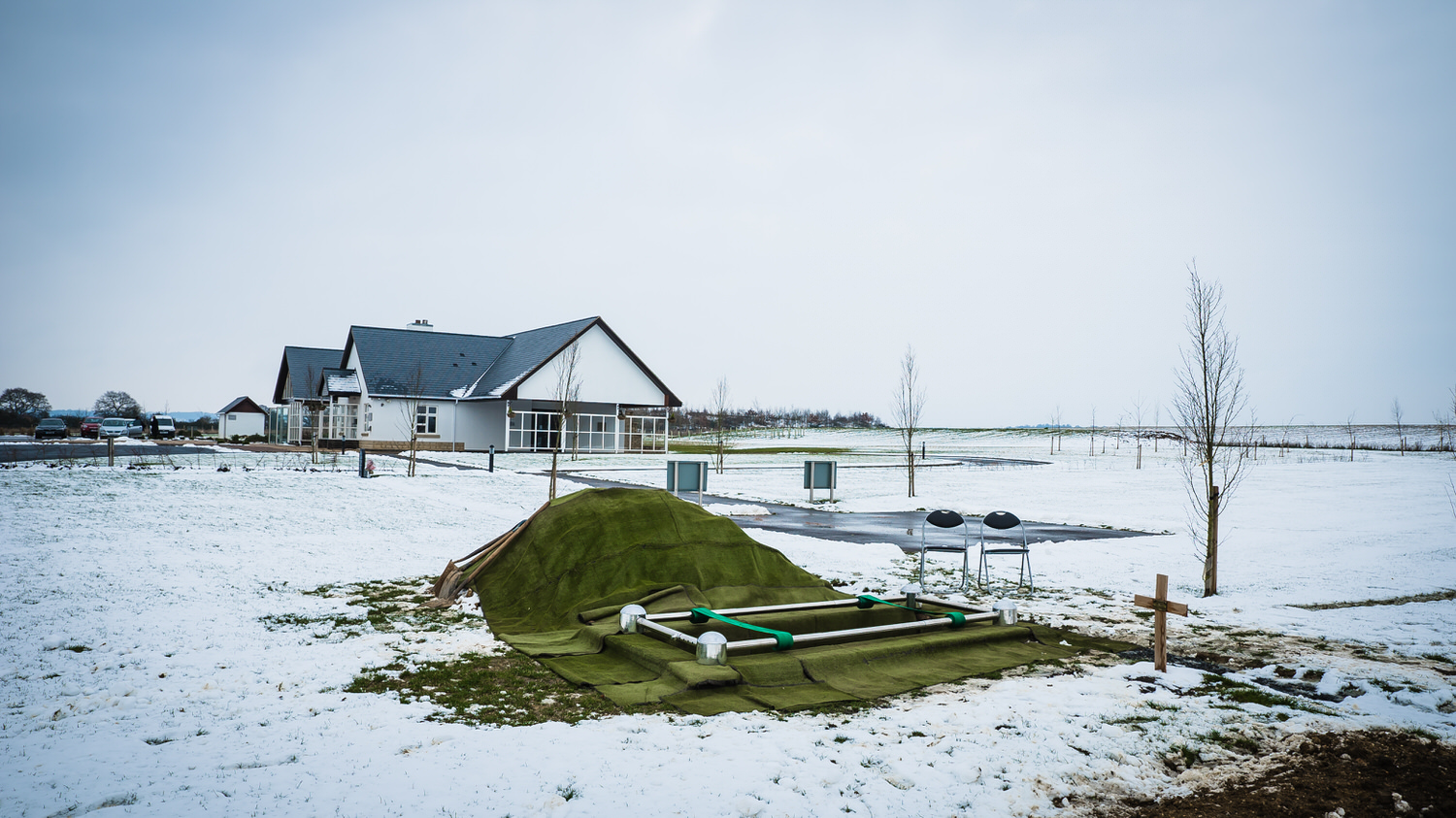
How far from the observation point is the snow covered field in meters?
3.89

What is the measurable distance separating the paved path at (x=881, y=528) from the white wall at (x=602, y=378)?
75.9 ft

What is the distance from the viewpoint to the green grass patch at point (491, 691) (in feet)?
16.5

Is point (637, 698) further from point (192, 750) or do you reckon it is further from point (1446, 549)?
point (1446, 549)

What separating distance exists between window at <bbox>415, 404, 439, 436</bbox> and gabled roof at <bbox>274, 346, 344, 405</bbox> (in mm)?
6578

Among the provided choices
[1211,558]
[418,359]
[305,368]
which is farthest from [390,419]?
[1211,558]

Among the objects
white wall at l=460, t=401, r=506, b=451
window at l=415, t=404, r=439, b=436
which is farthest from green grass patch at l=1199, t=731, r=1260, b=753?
window at l=415, t=404, r=439, b=436

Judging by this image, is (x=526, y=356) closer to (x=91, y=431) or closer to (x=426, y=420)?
(x=426, y=420)

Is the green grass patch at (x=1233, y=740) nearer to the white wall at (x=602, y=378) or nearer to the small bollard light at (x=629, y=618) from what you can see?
the small bollard light at (x=629, y=618)

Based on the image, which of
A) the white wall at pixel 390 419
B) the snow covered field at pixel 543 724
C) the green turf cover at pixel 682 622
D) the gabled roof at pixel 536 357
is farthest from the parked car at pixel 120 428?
the green turf cover at pixel 682 622

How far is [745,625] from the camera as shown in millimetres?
6879

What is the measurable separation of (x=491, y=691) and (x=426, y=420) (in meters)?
38.8

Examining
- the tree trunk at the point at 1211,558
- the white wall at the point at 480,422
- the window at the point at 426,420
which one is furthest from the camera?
the white wall at the point at 480,422

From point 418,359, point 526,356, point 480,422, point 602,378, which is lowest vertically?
point 480,422

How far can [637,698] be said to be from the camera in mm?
5316
